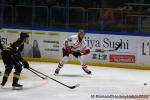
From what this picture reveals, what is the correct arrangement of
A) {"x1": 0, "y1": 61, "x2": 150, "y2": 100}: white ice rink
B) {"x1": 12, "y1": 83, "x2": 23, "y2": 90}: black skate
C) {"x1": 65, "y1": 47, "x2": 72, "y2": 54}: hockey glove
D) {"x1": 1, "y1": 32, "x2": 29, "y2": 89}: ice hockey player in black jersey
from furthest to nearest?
1. {"x1": 65, "y1": 47, "x2": 72, "y2": 54}: hockey glove
2. {"x1": 12, "y1": 83, "x2": 23, "y2": 90}: black skate
3. {"x1": 1, "y1": 32, "x2": 29, "y2": 89}: ice hockey player in black jersey
4. {"x1": 0, "y1": 61, "x2": 150, "y2": 100}: white ice rink

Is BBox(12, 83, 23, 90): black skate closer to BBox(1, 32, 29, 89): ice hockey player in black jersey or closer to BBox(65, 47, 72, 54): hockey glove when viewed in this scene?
BBox(1, 32, 29, 89): ice hockey player in black jersey

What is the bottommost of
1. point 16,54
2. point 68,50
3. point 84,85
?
point 84,85

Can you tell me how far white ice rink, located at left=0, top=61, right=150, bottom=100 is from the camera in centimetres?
1178

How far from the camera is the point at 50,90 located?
12562mm

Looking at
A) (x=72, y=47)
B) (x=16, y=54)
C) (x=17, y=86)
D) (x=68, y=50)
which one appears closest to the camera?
(x=16, y=54)

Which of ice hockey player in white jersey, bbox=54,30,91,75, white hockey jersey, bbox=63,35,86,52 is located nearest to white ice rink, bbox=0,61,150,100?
ice hockey player in white jersey, bbox=54,30,91,75

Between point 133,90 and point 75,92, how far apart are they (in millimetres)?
1351

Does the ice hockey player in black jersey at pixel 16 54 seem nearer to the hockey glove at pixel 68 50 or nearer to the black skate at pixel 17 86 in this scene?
the black skate at pixel 17 86

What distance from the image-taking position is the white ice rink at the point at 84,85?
11781 millimetres

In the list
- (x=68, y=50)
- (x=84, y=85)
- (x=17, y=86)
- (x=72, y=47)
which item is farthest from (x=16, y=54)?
(x=72, y=47)

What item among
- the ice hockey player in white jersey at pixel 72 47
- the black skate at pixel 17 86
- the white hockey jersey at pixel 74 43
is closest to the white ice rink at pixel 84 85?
the black skate at pixel 17 86

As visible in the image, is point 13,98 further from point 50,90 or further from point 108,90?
point 108,90

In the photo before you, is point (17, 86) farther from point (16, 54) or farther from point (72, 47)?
point (72, 47)

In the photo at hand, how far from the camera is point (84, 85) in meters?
13.4
